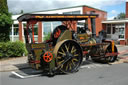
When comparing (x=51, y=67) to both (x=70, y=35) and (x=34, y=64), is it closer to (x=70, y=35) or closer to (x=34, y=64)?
(x=34, y=64)

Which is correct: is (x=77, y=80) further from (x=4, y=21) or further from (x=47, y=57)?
(x=4, y=21)

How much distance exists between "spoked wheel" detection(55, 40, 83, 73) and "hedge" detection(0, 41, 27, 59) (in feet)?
16.1

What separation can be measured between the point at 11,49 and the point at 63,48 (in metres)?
5.12

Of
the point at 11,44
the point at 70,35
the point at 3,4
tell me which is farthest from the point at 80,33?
the point at 3,4

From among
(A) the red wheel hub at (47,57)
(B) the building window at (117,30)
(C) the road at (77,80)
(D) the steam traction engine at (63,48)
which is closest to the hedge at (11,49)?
(D) the steam traction engine at (63,48)

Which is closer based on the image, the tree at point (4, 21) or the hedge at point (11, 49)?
the hedge at point (11, 49)

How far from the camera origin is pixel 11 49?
432 inches

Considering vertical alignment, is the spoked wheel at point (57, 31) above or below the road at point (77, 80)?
above

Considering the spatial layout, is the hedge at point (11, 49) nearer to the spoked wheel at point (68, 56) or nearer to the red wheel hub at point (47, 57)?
the spoked wheel at point (68, 56)

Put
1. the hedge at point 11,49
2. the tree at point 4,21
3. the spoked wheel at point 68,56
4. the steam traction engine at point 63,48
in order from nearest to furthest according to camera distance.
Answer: the steam traction engine at point 63,48 < the spoked wheel at point 68,56 < the hedge at point 11,49 < the tree at point 4,21

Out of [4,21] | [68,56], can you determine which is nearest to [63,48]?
[68,56]

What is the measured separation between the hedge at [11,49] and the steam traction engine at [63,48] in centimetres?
374

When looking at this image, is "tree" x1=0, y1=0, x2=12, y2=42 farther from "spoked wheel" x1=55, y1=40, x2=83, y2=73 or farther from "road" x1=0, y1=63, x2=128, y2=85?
"spoked wheel" x1=55, y1=40, x2=83, y2=73

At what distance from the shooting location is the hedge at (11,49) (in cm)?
1053
